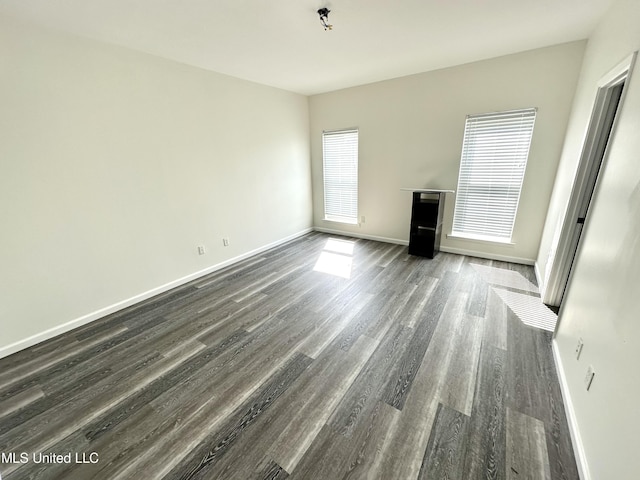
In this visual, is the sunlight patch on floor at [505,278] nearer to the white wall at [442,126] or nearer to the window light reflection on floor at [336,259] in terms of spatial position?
the white wall at [442,126]

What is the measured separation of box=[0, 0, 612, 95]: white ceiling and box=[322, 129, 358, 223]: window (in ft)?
4.82

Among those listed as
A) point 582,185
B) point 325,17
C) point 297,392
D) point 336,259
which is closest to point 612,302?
point 582,185

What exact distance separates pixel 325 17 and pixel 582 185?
2523 mm

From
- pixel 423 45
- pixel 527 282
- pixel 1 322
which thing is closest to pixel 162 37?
pixel 423 45

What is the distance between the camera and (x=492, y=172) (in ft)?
11.3

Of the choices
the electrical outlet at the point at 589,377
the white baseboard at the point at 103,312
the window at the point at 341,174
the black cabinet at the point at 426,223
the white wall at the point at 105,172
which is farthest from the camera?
the window at the point at 341,174

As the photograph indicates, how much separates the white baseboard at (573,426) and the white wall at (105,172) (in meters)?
3.68

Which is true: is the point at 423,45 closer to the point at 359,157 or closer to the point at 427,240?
the point at 359,157

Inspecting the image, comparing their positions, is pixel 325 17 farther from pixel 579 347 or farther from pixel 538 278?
pixel 538 278

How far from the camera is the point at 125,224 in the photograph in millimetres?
2674

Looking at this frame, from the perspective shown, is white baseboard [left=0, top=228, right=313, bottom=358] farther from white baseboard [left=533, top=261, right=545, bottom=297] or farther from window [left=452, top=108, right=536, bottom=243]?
white baseboard [left=533, top=261, right=545, bottom=297]

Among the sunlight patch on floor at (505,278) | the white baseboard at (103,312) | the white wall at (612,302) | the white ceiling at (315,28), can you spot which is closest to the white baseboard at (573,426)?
the white wall at (612,302)

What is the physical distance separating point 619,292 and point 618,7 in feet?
7.14

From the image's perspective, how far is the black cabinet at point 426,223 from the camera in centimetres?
375
